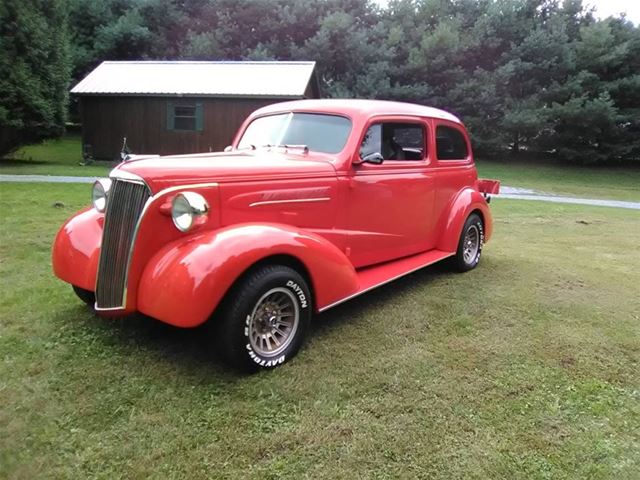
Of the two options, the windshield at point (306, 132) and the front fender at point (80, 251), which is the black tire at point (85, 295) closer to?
the front fender at point (80, 251)

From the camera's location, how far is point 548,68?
24.9m

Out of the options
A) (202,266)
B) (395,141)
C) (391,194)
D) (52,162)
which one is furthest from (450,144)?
(52,162)

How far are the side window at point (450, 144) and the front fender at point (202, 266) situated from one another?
8.38 feet

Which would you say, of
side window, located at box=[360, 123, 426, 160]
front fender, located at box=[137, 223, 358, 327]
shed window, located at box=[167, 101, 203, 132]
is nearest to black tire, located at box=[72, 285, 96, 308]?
front fender, located at box=[137, 223, 358, 327]

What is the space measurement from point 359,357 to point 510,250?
4.24m

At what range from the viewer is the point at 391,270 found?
4418 millimetres

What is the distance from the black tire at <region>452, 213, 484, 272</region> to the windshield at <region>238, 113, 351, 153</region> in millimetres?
2054

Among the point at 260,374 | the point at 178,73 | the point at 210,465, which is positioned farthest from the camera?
the point at 178,73

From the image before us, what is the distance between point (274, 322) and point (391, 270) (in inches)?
62.9

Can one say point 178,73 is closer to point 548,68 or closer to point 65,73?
point 65,73

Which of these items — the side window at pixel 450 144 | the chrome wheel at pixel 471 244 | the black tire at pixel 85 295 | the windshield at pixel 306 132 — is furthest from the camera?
the chrome wheel at pixel 471 244

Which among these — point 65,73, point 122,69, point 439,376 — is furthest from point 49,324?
point 122,69

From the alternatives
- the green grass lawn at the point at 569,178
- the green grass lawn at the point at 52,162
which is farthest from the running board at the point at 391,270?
the green grass lawn at the point at 569,178

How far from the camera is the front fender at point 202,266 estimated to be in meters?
2.74
